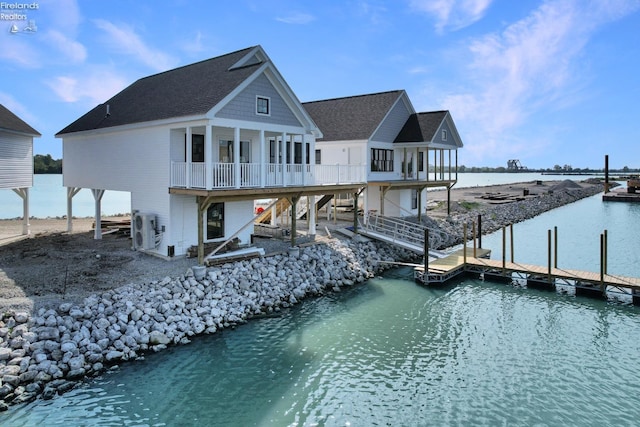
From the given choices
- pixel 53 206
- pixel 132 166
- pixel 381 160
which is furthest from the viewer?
pixel 53 206

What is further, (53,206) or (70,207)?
(53,206)

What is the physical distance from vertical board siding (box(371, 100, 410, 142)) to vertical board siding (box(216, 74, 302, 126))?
31.7ft

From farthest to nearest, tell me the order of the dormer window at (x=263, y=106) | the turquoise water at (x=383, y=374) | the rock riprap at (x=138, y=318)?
the dormer window at (x=263, y=106) < the rock riprap at (x=138, y=318) < the turquoise water at (x=383, y=374)

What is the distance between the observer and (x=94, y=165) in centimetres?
2219

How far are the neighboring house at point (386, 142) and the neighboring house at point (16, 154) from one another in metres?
16.0


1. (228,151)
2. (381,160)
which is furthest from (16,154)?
(381,160)

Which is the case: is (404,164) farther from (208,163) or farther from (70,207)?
(70,207)

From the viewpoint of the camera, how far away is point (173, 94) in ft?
64.5

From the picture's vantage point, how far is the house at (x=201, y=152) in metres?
16.7

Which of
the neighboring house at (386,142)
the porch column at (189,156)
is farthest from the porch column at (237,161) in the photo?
the neighboring house at (386,142)

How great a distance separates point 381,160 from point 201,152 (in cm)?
1354

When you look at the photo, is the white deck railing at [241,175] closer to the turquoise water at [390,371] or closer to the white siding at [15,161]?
the turquoise water at [390,371]

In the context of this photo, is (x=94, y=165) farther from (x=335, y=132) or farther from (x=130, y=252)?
(x=335, y=132)

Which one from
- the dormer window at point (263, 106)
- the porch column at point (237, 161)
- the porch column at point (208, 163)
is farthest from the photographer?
the dormer window at point (263, 106)
